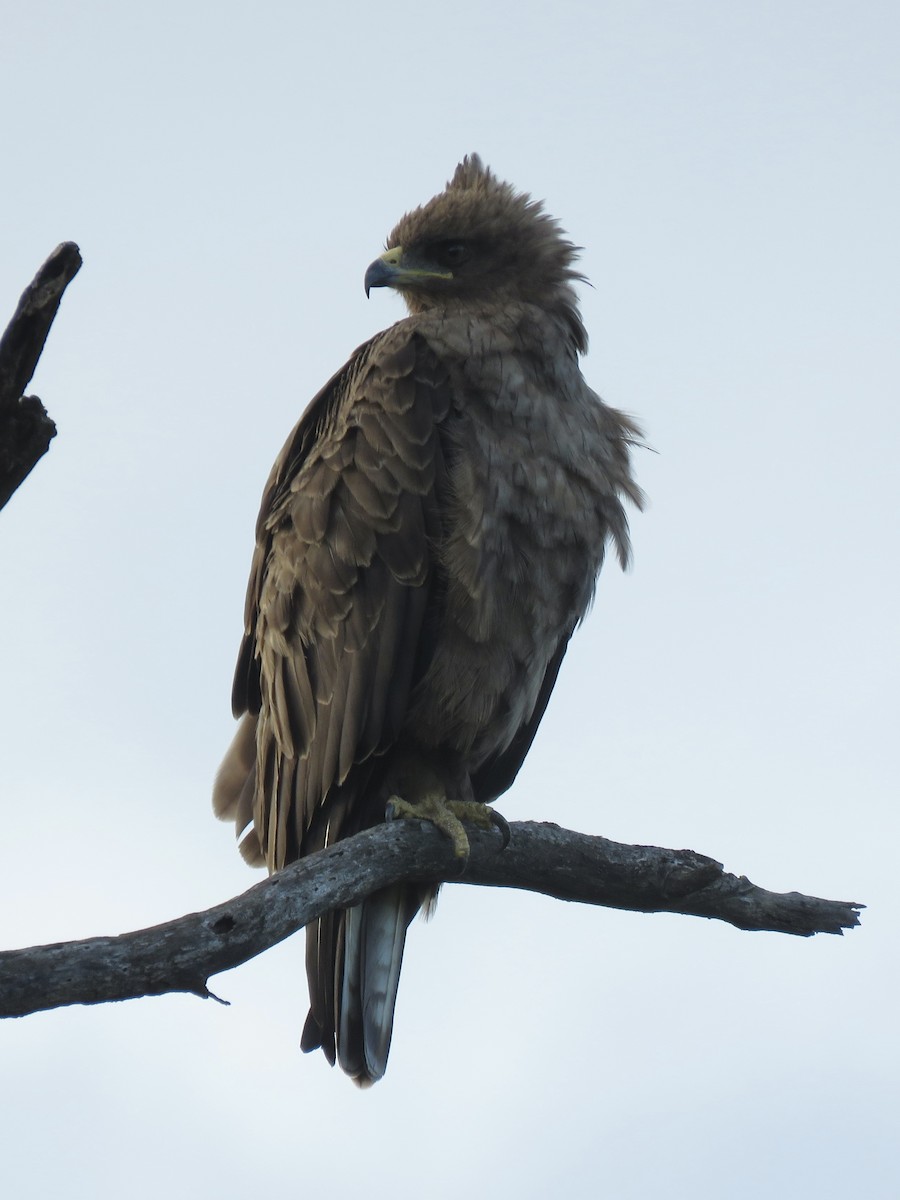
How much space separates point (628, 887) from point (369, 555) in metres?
1.64

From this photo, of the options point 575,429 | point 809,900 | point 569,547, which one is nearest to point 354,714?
point 569,547

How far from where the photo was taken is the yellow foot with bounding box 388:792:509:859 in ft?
16.7

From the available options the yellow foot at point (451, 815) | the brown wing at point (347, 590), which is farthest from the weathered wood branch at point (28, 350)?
the yellow foot at point (451, 815)

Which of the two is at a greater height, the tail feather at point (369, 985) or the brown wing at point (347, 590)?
the brown wing at point (347, 590)

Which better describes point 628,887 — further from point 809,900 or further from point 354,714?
point 354,714

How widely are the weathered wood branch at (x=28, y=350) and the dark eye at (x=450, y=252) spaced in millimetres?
3224

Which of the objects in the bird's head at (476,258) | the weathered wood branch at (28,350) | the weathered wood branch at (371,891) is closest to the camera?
the weathered wood branch at (28,350)

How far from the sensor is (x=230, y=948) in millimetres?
3814

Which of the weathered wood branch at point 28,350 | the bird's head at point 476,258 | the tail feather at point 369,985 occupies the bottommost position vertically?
the tail feather at point 369,985

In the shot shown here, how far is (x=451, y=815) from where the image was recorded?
5184 mm

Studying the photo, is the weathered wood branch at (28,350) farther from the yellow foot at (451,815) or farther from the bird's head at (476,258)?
the bird's head at (476,258)

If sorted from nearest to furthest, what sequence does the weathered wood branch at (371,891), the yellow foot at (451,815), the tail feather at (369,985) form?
the weathered wood branch at (371,891) < the yellow foot at (451,815) < the tail feather at (369,985)

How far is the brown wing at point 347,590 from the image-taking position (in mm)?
5387

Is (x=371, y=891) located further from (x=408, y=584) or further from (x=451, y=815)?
(x=408, y=584)
